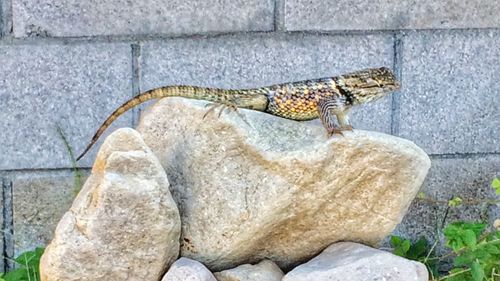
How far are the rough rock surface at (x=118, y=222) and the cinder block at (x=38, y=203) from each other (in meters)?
1.38

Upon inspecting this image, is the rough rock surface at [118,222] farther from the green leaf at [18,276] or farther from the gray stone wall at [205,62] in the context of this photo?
the gray stone wall at [205,62]

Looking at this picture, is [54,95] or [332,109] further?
[54,95]

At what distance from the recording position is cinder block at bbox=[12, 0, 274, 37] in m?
4.06

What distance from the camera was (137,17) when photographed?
411 centimetres

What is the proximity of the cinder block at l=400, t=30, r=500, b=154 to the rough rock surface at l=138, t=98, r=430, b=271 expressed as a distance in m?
1.42

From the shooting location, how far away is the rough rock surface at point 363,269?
2848 mm

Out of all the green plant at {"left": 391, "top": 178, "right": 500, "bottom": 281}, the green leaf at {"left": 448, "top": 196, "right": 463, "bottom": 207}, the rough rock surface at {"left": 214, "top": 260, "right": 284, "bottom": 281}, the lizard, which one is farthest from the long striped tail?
the green leaf at {"left": 448, "top": 196, "right": 463, "bottom": 207}

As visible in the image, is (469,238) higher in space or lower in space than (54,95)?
lower

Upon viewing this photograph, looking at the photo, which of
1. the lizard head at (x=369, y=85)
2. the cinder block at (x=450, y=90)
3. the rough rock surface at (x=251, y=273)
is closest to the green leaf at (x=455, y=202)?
the cinder block at (x=450, y=90)

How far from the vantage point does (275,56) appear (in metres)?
4.23

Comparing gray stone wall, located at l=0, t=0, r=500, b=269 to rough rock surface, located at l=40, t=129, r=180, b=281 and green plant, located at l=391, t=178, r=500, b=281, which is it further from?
rough rock surface, located at l=40, t=129, r=180, b=281

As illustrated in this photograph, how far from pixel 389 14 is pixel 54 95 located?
58.2 inches

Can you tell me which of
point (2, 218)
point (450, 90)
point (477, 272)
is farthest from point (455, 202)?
point (2, 218)

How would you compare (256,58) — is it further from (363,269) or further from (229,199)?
(363,269)
